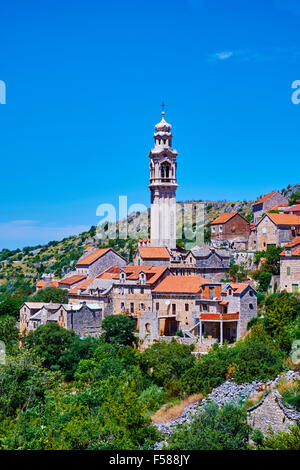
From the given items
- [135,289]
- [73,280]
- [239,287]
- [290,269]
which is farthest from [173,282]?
[73,280]

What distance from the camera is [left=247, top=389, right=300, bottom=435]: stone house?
1166 inches

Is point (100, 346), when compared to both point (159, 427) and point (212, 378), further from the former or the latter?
point (159, 427)

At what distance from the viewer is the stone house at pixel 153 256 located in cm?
6175

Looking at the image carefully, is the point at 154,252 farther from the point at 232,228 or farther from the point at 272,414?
the point at 272,414

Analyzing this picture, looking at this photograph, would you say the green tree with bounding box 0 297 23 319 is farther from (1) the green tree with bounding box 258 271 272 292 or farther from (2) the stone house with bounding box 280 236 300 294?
(2) the stone house with bounding box 280 236 300 294

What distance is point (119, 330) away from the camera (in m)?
54.5

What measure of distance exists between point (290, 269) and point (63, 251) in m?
114

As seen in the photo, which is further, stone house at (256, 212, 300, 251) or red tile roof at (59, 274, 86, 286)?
red tile roof at (59, 274, 86, 286)

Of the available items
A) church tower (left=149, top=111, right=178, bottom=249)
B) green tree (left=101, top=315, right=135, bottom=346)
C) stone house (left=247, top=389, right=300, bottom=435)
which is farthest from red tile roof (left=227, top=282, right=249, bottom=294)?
stone house (left=247, top=389, right=300, bottom=435)

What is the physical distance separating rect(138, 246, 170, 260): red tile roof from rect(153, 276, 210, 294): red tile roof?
17.6 ft

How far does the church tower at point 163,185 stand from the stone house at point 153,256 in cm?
596

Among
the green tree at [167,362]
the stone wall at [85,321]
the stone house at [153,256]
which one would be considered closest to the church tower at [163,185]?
the stone house at [153,256]

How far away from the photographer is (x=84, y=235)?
565 ft

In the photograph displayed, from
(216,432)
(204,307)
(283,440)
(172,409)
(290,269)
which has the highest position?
(290,269)
